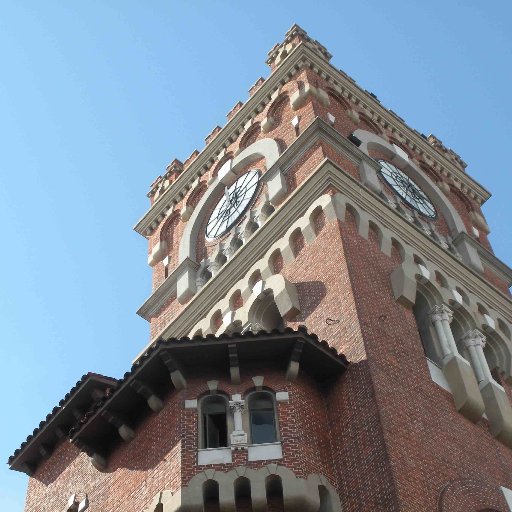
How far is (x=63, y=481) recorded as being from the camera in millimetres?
23500

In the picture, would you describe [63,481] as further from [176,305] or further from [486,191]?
[486,191]

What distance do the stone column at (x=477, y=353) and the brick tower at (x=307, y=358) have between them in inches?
1.6

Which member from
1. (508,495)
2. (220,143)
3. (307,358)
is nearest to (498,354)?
(508,495)

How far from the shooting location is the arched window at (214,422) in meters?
20.0

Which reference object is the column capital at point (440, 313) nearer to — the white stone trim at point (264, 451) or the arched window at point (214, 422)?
the arched window at point (214, 422)

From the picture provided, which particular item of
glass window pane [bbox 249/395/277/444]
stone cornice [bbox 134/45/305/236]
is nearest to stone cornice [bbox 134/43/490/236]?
stone cornice [bbox 134/45/305/236]

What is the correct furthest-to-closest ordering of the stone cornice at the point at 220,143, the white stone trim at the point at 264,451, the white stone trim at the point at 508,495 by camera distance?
the stone cornice at the point at 220,143
the white stone trim at the point at 508,495
the white stone trim at the point at 264,451

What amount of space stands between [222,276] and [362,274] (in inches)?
226

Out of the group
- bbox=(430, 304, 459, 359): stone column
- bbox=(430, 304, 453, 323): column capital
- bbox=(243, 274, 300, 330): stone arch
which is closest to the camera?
bbox=(430, 304, 459, 359): stone column

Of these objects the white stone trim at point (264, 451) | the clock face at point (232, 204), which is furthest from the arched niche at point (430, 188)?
the white stone trim at point (264, 451)

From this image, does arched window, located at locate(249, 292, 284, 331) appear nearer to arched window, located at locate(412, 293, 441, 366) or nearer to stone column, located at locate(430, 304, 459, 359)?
arched window, located at locate(412, 293, 441, 366)

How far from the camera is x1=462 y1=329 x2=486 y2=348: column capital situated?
25922 mm

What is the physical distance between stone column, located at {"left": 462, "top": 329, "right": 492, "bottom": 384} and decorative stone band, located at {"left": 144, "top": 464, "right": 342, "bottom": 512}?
6.85m

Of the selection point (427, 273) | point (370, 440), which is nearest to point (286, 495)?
point (370, 440)
